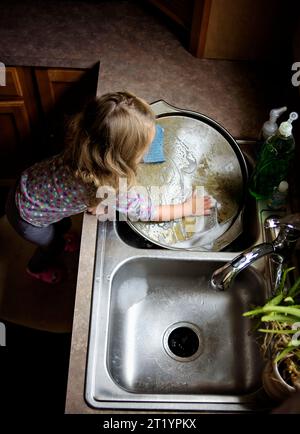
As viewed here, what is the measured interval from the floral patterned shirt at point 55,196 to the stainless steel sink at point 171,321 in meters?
0.09

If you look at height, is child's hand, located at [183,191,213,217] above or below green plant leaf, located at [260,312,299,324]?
above

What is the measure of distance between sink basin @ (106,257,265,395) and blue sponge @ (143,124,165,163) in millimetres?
284

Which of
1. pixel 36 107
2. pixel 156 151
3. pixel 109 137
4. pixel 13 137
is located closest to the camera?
pixel 109 137

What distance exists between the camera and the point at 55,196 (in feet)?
4.01

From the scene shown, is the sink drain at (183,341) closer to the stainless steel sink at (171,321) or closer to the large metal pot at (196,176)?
the stainless steel sink at (171,321)

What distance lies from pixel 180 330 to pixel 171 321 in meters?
Result: 0.03

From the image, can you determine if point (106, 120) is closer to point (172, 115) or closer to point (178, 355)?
point (172, 115)

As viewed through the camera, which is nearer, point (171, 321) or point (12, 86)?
point (171, 321)

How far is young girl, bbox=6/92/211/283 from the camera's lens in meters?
1.02

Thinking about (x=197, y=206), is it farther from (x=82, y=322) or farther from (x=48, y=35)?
(x=48, y=35)

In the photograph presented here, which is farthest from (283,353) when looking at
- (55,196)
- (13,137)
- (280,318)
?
(13,137)

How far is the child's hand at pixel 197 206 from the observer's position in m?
1.24

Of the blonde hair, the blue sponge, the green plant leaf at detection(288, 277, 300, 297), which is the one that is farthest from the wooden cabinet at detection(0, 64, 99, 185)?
the green plant leaf at detection(288, 277, 300, 297)

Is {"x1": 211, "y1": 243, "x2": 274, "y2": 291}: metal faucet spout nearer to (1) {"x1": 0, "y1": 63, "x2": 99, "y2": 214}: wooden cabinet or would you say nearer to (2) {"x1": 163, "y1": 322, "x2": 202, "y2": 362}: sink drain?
(2) {"x1": 163, "y1": 322, "x2": 202, "y2": 362}: sink drain
